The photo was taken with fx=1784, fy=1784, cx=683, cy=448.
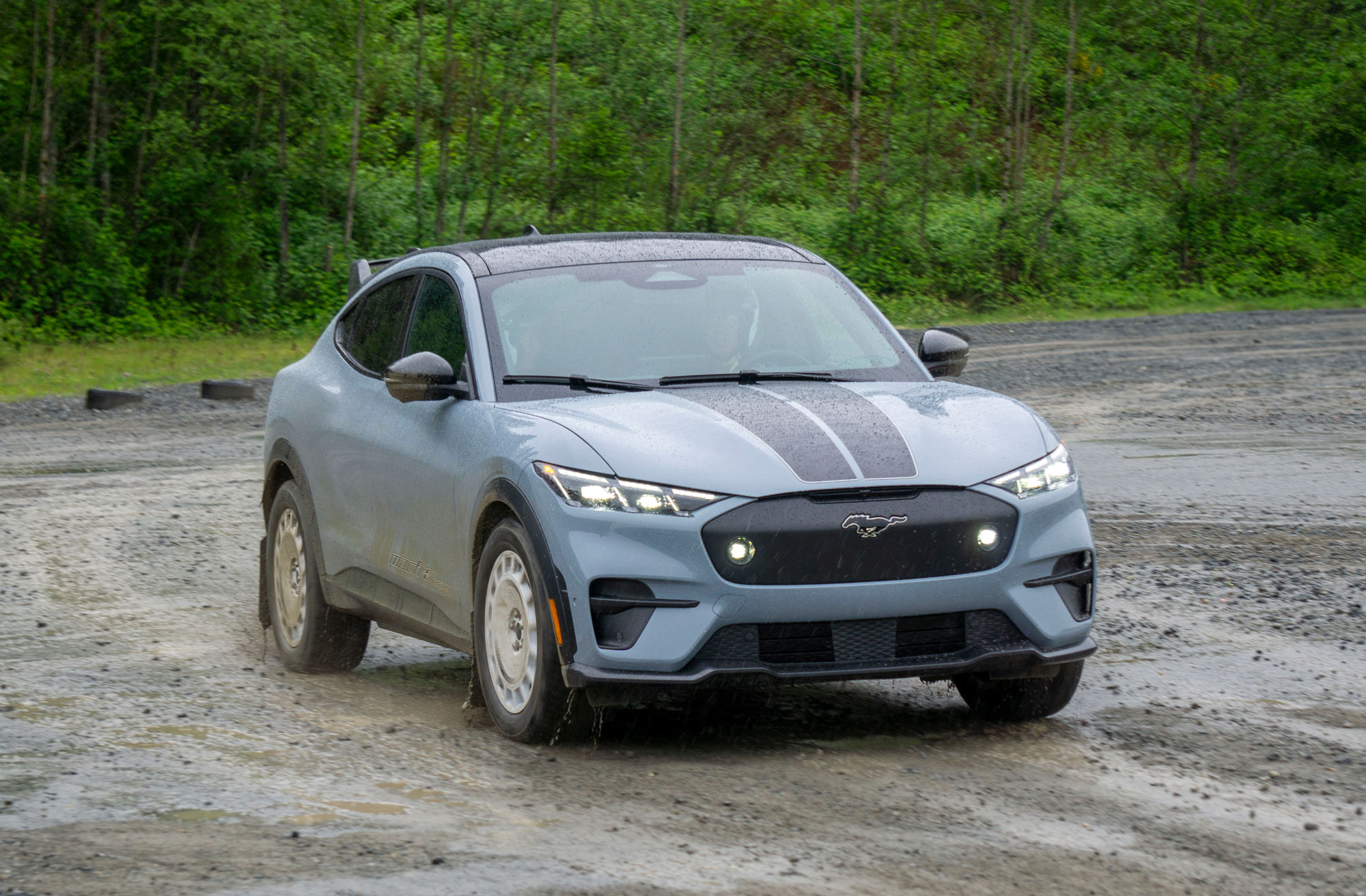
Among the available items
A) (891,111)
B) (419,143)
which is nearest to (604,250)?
(419,143)

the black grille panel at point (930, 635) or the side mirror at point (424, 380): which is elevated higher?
the side mirror at point (424, 380)

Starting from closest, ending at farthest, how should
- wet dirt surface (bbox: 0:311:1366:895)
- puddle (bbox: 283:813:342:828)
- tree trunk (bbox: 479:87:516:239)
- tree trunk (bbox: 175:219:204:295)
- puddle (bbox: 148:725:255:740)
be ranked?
wet dirt surface (bbox: 0:311:1366:895)
puddle (bbox: 283:813:342:828)
puddle (bbox: 148:725:255:740)
tree trunk (bbox: 175:219:204:295)
tree trunk (bbox: 479:87:516:239)

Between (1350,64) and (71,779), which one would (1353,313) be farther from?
(71,779)

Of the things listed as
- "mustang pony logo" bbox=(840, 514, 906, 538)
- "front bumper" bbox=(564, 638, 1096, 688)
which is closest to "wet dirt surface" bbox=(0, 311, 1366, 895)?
"front bumper" bbox=(564, 638, 1096, 688)

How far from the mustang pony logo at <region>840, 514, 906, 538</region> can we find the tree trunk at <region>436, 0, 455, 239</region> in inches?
1227

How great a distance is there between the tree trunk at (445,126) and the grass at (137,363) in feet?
16.9

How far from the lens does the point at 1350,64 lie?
42375 millimetres

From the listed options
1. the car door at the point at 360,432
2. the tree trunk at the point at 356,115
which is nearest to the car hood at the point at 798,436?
the car door at the point at 360,432

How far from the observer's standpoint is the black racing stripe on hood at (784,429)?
17.5ft

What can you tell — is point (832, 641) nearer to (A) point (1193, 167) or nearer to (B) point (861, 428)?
(B) point (861, 428)

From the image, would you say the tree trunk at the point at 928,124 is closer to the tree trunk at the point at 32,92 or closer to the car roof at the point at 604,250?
the tree trunk at the point at 32,92

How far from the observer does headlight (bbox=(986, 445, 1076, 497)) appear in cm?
557

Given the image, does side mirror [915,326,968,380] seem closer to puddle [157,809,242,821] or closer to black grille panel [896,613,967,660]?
black grille panel [896,613,967,660]

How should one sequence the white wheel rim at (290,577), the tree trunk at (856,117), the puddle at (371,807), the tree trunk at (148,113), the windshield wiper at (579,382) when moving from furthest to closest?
the tree trunk at (856,117), the tree trunk at (148,113), the white wheel rim at (290,577), the windshield wiper at (579,382), the puddle at (371,807)
